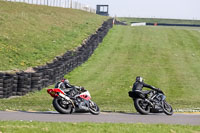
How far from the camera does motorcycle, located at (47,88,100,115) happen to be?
14.4 meters

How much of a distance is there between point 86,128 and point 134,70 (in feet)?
70.8

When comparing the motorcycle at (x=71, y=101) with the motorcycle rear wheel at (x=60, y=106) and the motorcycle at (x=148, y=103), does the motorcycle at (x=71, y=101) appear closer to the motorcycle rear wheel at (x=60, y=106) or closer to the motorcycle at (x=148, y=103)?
the motorcycle rear wheel at (x=60, y=106)

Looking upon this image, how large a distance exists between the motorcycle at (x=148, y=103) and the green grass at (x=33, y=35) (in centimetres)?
1235

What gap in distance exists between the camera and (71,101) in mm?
14711

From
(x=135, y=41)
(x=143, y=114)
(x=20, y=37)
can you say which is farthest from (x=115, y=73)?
(x=135, y=41)

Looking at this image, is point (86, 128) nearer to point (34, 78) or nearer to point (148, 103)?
point (148, 103)

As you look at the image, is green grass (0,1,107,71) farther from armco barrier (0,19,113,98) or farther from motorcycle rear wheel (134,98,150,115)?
motorcycle rear wheel (134,98,150,115)

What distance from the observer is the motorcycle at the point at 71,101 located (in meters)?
14.4

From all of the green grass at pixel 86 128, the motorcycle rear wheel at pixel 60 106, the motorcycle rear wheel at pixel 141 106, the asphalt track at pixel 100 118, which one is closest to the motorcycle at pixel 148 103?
the motorcycle rear wheel at pixel 141 106

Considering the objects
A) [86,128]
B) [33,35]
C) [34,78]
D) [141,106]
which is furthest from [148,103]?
[33,35]

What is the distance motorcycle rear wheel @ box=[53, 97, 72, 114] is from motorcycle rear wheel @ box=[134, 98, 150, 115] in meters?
2.31

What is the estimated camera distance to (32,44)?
1481 inches

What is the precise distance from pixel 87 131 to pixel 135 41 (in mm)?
38899

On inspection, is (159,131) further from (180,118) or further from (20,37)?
(20,37)
